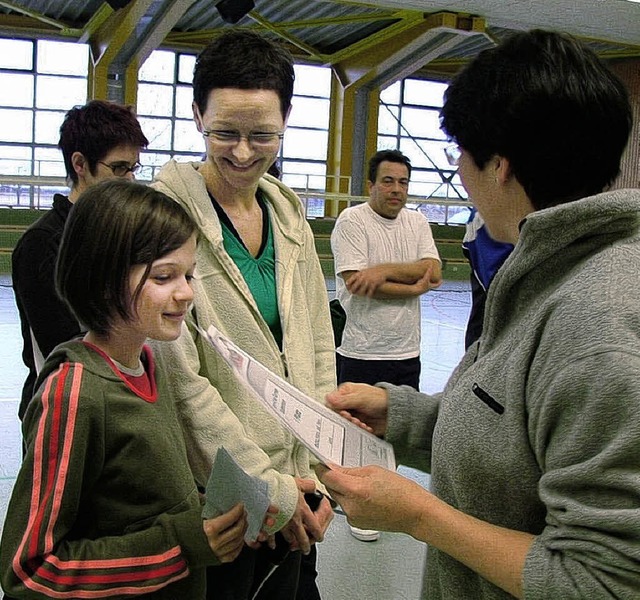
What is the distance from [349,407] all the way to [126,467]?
44 centimetres

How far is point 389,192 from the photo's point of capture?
4.05 metres

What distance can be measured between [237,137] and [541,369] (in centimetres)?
97

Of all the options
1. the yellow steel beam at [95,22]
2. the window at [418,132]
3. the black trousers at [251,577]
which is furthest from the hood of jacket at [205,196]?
the window at [418,132]

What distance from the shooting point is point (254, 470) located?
162 cm

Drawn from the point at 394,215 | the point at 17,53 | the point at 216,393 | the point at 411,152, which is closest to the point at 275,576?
the point at 216,393

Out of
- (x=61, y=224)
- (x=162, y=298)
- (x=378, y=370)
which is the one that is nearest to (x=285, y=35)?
(x=378, y=370)

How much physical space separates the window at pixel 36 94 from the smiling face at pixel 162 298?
1556cm

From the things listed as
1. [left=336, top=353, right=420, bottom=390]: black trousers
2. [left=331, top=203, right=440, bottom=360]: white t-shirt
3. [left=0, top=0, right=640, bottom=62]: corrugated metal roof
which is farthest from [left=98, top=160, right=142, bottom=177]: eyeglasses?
[left=0, top=0, right=640, bottom=62]: corrugated metal roof

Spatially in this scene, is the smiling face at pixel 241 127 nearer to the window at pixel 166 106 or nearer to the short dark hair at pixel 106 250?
the short dark hair at pixel 106 250

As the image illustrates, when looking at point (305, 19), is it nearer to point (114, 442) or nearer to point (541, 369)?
point (114, 442)

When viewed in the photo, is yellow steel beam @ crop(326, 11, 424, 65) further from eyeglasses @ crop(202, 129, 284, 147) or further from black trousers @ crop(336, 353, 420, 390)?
eyeglasses @ crop(202, 129, 284, 147)

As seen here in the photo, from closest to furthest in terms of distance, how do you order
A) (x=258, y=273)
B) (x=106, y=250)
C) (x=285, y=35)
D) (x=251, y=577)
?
1. (x=106, y=250)
2. (x=251, y=577)
3. (x=258, y=273)
4. (x=285, y=35)

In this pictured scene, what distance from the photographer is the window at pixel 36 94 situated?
16.4 metres

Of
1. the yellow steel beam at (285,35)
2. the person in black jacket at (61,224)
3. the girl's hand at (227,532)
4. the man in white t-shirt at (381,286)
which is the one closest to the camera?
the girl's hand at (227,532)
